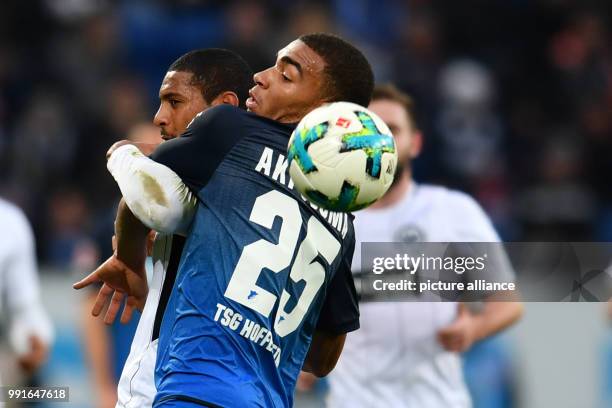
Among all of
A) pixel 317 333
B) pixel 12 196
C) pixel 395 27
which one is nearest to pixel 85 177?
pixel 12 196

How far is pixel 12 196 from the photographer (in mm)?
12172

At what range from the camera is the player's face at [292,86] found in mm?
4000

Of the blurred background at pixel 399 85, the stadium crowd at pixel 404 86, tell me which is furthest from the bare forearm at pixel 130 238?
the stadium crowd at pixel 404 86

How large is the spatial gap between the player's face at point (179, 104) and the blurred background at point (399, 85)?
6767mm

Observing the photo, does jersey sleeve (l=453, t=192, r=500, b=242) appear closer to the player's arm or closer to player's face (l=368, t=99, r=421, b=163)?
player's face (l=368, t=99, r=421, b=163)

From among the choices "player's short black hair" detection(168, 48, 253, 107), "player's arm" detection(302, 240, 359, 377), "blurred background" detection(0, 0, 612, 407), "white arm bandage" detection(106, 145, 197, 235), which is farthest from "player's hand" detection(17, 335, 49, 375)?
"blurred background" detection(0, 0, 612, 407)

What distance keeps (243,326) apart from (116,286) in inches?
26.9

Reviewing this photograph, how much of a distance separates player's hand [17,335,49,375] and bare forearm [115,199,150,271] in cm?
296

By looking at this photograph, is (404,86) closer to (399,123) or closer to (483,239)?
(399,123)

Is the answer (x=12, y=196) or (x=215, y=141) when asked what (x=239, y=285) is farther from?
(x=12, y=196)

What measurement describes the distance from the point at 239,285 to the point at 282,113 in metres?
0.65

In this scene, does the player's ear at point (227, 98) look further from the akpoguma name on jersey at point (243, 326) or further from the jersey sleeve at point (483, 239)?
the jersey sleeve at point (483, 239)

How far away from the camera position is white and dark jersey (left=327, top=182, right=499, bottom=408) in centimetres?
639

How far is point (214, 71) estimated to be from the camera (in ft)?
14.0
